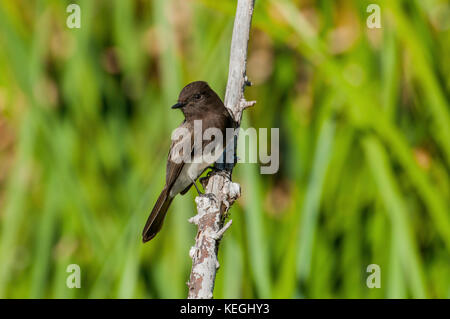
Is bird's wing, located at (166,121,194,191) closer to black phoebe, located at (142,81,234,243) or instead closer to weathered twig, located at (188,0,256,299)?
black phoebe, located at (142,81,234,243)

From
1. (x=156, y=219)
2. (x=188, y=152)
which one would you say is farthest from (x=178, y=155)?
(x=156, y=219)

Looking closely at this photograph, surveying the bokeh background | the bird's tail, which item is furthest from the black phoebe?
the bokeh background

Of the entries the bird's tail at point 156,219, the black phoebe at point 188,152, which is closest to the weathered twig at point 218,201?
the black phoebe at point 188,152

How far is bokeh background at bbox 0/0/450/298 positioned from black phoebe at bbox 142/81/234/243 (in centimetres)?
13

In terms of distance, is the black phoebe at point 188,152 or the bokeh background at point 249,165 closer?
the black phoebe at point 188,152

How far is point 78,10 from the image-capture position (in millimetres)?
3027

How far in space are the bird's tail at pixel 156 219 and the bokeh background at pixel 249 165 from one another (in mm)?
113

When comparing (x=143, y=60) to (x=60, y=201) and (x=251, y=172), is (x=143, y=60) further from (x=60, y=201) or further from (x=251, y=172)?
(x=251, y=172)

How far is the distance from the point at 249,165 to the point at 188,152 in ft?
0.85

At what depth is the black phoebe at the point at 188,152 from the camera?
214cm

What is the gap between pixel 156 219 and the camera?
7.15ft

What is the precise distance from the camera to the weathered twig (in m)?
1.36

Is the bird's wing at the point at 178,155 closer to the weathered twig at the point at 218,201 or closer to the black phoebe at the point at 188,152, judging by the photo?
the black phoebe at the point at 188,152
